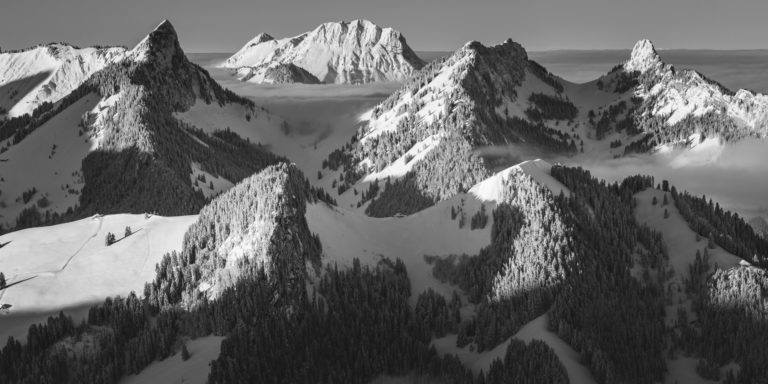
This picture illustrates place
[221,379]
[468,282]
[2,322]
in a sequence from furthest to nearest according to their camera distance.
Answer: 1. [468,282]
2. [2,322]
3. [221,379]

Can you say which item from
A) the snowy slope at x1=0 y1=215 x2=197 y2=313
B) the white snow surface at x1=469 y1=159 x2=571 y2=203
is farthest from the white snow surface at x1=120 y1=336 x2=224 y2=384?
the white snow surface at x1=469 y1=159 x2=571 y2=203

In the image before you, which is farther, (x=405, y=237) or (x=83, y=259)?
(x=405, y=237)

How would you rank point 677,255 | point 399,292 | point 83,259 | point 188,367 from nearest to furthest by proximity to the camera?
point 188,367 < point 399,292 < point 677,255 < point 83,259

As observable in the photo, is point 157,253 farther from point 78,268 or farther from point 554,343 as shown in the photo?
point 554,343

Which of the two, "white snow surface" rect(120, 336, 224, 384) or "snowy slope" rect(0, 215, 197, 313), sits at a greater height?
"snowy slope" rect(0, 215, 197, 313)

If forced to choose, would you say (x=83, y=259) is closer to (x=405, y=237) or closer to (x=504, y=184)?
(x=405, y=237)

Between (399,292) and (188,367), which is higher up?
(399,292)

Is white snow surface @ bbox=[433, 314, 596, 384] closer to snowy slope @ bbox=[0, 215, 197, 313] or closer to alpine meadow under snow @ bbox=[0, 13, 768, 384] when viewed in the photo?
alpine meadow under snow @ bbox=[0, 13, 768, 384]

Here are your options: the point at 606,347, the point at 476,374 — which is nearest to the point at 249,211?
the point at 476,374

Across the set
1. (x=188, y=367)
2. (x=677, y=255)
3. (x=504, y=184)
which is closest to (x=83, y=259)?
(x=188, y=367)
